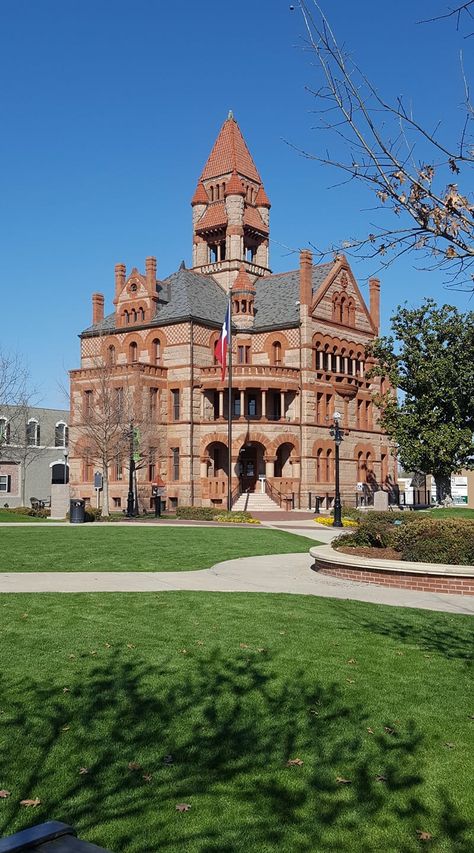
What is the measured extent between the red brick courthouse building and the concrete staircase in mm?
648

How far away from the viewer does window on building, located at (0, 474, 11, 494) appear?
6494 centimetres

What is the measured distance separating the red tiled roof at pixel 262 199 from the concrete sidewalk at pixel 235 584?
51.2m

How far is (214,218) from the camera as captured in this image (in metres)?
63.1

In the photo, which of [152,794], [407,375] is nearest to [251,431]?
[407,375]

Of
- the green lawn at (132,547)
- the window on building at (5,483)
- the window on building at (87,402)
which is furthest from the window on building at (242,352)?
the green lawn at (132,547)

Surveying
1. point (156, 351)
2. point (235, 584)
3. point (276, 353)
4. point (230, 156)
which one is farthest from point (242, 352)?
point (235, 584)

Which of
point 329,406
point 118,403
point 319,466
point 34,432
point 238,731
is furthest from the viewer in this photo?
point 34,432

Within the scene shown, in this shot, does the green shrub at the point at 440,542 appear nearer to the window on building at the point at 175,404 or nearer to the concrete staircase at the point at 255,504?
the concrete staircase at the point at 255,504

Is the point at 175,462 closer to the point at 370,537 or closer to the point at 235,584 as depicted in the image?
the point at 370,537

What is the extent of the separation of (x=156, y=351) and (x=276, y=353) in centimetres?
831

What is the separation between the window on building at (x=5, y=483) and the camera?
213 ft

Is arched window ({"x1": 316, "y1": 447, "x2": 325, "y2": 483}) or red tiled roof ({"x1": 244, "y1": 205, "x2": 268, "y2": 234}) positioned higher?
red tiled roof ({"x1": 244, "y1": 205, "x2": 268, "y2": 234})

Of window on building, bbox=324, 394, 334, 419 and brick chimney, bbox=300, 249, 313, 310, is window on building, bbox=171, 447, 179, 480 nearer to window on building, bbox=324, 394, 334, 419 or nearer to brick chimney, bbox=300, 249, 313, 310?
window on building, bbox=324, 394, 334, 419

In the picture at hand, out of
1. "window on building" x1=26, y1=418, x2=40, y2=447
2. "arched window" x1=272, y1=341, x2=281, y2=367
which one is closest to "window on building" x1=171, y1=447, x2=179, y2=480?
"arched window" x1=272, y1=341, x2=281, y2=367
